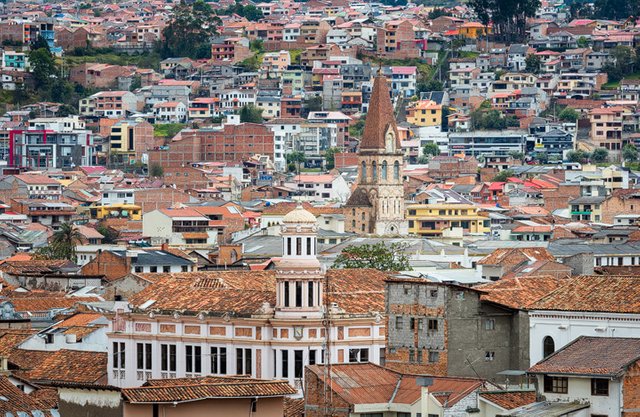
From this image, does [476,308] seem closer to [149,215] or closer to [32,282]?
[32,282]

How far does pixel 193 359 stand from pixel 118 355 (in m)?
2.50

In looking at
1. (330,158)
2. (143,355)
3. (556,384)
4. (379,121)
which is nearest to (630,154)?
(330,158)

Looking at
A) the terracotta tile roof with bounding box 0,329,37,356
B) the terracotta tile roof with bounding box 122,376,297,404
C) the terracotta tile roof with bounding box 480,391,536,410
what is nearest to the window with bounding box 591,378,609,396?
the terracotta tile roof with bounding box 480,391,536,410

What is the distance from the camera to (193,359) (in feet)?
202

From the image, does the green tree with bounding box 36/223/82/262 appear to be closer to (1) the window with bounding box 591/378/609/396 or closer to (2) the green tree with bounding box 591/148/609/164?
(1) the window with bounding box 591/378/609/396

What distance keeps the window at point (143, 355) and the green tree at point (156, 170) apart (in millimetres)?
124168

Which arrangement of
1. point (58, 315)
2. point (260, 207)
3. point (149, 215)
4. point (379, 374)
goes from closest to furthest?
1. point (379, 374)
2. point (58, 315)
3. point (149, 215)
4. point (260, 207)

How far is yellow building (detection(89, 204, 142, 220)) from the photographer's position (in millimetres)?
154750

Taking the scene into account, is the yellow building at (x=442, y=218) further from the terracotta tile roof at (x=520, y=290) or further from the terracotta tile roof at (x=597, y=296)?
the terracotta tile roof at (x=597, y=296)

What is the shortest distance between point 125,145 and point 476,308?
146m

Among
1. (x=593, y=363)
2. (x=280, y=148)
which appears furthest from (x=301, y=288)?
(x=280, y=148)

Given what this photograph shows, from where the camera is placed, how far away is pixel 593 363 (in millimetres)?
43062

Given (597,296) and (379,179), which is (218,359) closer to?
(597,296)

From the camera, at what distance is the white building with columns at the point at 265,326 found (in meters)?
59.1
